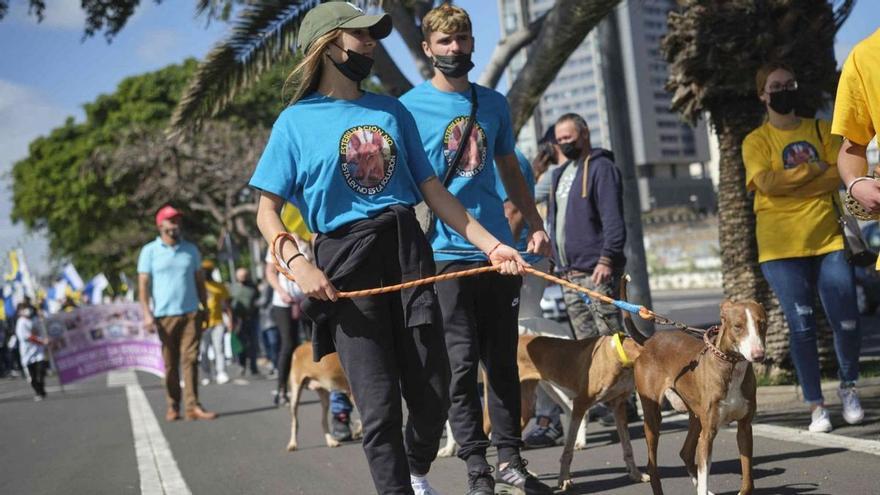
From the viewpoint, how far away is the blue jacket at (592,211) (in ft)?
25.9

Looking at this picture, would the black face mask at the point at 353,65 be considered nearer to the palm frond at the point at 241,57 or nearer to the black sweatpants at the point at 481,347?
the black sweatpants at the point at 481,347

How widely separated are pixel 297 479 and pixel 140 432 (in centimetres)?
477

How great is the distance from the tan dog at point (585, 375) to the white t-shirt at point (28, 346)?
16.4m

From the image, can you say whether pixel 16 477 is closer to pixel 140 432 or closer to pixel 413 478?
pixel 140 432

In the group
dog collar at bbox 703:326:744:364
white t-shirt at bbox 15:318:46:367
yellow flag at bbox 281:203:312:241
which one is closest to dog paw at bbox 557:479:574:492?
dog collar at bbox 703:326:744:364

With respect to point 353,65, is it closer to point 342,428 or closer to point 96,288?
point 342,428

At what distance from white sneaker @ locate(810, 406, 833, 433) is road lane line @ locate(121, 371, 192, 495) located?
381 cm

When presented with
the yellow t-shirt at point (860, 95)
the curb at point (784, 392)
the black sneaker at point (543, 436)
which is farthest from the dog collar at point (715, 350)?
the curb at point (784, 392)

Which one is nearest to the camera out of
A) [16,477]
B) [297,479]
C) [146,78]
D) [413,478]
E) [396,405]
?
[396,405]

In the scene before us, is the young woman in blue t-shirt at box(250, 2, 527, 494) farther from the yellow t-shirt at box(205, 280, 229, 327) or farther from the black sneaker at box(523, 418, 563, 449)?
the yellow t-shirt at box(205, 280, 229, 327)

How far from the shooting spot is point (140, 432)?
1206 centimetres

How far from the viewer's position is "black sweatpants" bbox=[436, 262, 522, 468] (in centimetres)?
566

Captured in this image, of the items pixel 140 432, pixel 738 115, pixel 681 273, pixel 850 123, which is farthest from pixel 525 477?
pixel 681 273

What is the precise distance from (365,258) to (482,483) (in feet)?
4.41
